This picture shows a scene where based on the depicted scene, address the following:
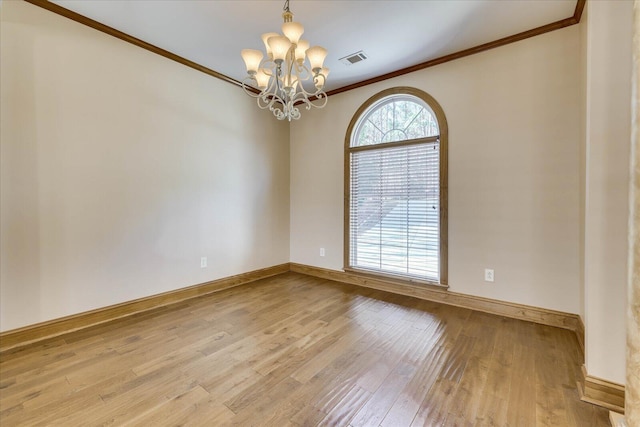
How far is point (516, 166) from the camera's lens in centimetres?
258

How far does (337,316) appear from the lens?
2660 mm

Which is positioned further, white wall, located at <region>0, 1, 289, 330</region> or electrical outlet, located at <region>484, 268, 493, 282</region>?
electrical outlet, located at <region>484, 268, 493, 282</region>

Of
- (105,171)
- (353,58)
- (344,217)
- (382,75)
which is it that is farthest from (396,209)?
(105,171)

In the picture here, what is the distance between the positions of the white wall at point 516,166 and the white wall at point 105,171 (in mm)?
2594

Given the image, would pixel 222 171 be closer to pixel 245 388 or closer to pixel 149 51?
pixel 149 51

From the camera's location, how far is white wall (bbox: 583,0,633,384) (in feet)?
4.75

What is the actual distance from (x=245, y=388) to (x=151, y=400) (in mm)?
514

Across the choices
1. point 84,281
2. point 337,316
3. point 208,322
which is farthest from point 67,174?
point 337,316

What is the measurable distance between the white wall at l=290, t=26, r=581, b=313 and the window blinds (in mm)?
233

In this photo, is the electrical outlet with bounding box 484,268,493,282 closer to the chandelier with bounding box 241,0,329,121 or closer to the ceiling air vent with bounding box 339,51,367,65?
the chandelier with bounding box 241,0,329,121

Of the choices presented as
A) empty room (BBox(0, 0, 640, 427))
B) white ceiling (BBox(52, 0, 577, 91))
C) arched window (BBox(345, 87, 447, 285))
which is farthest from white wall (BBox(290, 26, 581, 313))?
white ceiling (BBox(52, 0, 577, 91))

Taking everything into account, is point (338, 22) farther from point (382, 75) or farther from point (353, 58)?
point (382, 75)

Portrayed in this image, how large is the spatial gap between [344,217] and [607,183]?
8.70 ft

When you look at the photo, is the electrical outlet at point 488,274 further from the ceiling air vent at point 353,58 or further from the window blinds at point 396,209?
the ceiling air vent at point 353,58
